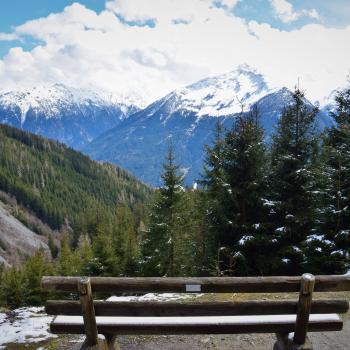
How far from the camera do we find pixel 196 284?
Answer: 20.6 ft

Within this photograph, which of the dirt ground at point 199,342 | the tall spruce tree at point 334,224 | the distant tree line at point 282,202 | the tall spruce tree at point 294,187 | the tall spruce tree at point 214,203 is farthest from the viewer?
the tall spruce tree at point 214,203

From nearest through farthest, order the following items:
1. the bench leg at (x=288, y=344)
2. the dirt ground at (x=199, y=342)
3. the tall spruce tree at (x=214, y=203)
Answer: the bench leg at (x=288, y=344) → the dirt ground at (x=199, y=342) → the tall spruce tree at (x=214, y=203)

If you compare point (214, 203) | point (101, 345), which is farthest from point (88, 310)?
point (214, 203)

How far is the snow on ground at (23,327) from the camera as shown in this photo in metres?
9.40

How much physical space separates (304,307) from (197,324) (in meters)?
1.79

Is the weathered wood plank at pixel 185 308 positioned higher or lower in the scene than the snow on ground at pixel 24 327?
higher

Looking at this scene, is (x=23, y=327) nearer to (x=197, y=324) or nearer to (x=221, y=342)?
(x=221, y=342)

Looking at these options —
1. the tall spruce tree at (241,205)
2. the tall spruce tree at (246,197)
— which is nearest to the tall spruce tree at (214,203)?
the tall spruce tree at (241,205)

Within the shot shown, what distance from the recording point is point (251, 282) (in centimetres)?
636

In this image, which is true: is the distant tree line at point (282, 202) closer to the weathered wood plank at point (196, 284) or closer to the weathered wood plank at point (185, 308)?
the weathered wood plank at point (185, 308)

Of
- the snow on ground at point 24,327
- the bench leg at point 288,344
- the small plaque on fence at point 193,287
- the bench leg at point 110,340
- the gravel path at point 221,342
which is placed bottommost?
the gravel path at point 221,342

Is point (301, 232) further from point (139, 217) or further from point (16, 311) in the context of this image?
point (139, 217)

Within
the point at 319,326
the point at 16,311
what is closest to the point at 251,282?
the point at 319,326

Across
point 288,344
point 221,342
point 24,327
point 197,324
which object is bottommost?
point 221,342
